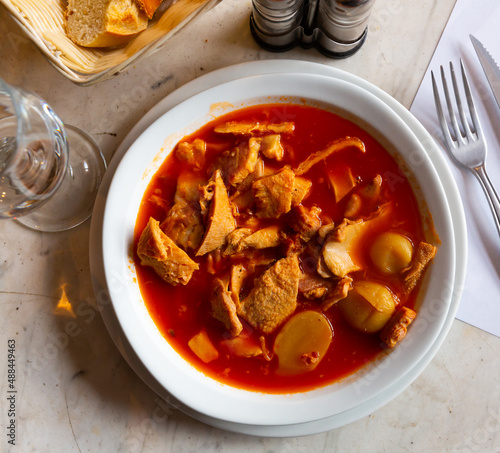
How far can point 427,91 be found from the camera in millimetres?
2594

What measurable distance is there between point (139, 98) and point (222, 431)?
1.92m

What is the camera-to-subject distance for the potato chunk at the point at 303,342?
2.32m

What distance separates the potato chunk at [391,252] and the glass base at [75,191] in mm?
1573

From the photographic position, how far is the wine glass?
2049 mm

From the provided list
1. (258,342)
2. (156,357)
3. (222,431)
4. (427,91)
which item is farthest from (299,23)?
(222,431)

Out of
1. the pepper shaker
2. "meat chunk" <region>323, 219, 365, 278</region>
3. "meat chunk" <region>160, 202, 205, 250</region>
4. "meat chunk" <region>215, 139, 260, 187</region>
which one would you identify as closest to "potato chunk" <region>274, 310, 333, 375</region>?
"meat chunk" <region>323, 219, 365, 278</region>

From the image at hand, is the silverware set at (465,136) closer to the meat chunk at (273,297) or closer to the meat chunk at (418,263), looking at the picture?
the meat chunk at (418,263)

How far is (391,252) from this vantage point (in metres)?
2.32

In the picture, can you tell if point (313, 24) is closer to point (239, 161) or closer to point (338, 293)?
point (239, 161)

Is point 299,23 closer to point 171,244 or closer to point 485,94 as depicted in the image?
point 485,94

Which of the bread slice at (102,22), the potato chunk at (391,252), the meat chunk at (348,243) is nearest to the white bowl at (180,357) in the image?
the potato chunk at (391,252)

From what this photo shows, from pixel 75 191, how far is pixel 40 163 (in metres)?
0.49

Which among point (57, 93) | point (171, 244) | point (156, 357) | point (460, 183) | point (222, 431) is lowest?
point (222, 431)

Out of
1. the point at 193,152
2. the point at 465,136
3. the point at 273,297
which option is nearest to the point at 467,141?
the point at 465,136
